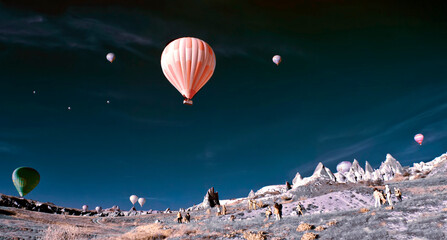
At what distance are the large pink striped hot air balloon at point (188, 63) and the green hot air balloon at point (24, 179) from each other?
37.8 metres

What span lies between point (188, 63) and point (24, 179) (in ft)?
133

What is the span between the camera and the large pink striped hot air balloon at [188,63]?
26266 millimetres

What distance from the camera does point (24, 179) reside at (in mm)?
44750

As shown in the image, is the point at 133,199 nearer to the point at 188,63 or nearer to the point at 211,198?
the point at 211,198

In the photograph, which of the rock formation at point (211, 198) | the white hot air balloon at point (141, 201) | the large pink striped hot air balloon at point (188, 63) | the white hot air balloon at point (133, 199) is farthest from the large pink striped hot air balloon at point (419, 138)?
the white hot air balloon at point (133, 199)

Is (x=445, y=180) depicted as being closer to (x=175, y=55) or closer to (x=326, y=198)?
(x=326, y=198)

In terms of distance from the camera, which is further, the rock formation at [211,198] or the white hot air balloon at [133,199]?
the white hot air balloon at [133,199]

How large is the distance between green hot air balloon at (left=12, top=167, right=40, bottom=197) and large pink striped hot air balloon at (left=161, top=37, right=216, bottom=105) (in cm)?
3780

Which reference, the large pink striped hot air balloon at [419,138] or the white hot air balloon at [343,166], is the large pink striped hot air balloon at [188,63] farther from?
the white hot air balloon at [343,166]

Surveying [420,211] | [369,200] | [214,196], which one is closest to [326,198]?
Answer: [369,200]

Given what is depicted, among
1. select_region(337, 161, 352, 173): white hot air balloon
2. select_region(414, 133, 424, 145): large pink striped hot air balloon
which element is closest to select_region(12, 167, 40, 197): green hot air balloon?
select_region(414, 133, 424, 145): large pink striped hot air balloon

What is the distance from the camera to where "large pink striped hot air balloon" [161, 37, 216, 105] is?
2627cm

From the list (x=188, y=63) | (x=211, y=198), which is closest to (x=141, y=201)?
(x=211, y=198)

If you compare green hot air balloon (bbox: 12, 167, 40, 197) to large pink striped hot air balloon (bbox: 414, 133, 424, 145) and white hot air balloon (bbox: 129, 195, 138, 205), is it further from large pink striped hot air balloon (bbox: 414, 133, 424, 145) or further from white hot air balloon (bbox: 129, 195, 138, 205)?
large pink striped hot air balloon (bbox: 414, 133, 424, 145)
